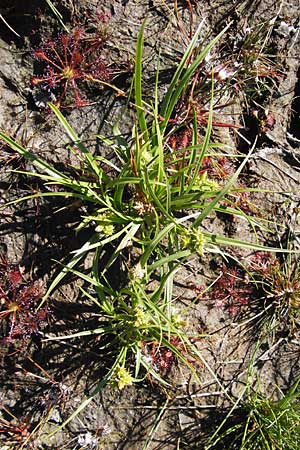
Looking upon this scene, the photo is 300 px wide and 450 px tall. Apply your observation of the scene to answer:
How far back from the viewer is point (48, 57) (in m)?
2.22

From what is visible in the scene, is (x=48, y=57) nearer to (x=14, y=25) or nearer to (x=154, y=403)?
(x=14, y=25)

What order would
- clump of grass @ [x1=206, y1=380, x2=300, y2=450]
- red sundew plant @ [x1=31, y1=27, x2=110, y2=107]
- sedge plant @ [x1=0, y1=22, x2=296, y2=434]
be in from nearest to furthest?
1. sedge plant @ [x1=0, y1=22, x2=296, y2=434]
2. red sundew plant @ [x1=31, y1=27, x2=110, y2=107]
3. clump of grass @ [x1=206, y1=380, x2=300, y2=450]

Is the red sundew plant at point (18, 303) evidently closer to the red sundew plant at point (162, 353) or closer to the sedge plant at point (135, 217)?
the sedge plant at point (135, 217)

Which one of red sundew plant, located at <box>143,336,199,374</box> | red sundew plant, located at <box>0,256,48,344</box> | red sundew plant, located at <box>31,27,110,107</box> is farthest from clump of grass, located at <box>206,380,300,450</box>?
red sundew plant, located at <box>31,27,110,107</box>

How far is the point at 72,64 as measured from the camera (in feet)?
7.22

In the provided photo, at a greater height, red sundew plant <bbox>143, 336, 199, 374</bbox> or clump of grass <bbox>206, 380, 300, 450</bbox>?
red sundew plant <bbox>143, 336, 199, 374</bbox>

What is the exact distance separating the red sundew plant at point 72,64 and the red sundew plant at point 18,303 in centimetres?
80

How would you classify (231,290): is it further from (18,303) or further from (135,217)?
(18,303)

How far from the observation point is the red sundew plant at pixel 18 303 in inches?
88.1

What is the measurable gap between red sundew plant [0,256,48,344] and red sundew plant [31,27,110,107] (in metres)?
0.80

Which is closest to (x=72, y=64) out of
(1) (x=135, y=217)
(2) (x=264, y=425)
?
(1) (x=135, y=217)

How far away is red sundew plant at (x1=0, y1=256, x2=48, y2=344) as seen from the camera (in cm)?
224

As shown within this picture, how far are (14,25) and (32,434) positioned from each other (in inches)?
74.3

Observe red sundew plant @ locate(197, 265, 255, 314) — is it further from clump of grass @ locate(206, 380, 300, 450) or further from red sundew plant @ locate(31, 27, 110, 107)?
red sundew plant @ locate(31, 27, 110, 107)
